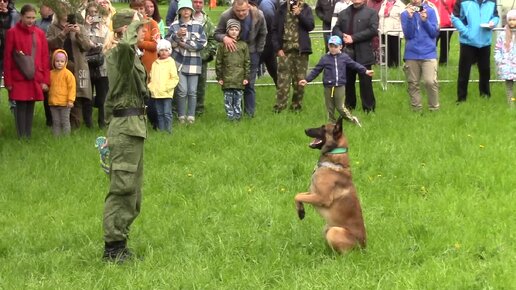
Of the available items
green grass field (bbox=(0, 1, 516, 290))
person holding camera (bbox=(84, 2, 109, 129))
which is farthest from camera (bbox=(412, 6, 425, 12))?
person holding camera (bbox=(84, 2, 109, 129))

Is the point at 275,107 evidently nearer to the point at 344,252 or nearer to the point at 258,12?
the point at 258,12

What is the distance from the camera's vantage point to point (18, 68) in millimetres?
11672

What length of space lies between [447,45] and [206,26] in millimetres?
5661

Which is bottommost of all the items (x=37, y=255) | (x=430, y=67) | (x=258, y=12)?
(x=37, y=255)

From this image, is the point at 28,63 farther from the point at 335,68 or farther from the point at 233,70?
the point at 335,68

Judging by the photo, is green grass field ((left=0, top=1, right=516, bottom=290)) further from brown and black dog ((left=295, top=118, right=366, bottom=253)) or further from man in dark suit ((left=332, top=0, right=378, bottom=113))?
man in dark suit ((left=332, top=0, right=378, bottom=113))

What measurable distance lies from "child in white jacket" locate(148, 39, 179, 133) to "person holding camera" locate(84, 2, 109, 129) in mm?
1015

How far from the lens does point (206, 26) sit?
41.3ft

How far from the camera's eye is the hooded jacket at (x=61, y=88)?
11805 mm

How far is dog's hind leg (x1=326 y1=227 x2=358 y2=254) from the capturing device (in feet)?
22.0

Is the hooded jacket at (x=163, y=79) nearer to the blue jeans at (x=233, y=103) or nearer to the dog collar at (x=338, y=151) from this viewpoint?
the blue jeans at (x=233, y=103)

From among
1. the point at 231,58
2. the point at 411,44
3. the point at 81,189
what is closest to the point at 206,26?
the point at 231,58

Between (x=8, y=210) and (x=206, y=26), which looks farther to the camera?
(x=206, y=26)

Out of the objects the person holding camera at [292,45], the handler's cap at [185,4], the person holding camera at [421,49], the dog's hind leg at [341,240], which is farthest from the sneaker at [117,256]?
the person holding camera at [421,49]
